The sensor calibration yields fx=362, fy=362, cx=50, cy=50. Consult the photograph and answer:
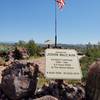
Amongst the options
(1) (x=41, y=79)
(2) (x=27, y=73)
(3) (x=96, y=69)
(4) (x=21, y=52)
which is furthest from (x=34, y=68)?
(4) (x=21, y=52)

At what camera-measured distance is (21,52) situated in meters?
30.1

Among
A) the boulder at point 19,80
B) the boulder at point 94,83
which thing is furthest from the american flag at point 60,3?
the boulder at point 94,83

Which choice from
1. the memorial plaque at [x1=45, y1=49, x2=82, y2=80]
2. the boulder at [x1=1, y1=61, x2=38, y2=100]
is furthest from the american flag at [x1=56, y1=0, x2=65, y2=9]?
the boulder at [x1=1, y1=61, x2=38, y2=100]

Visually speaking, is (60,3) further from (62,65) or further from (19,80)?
(19,80)

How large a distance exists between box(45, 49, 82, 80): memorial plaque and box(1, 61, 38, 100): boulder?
0.48m

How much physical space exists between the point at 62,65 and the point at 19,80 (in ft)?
4.24

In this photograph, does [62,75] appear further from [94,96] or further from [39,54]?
[39,54]

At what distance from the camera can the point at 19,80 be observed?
994 cm

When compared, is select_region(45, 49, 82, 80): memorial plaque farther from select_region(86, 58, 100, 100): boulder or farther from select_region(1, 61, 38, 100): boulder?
select_region(1, 61, 38, 100): boulder

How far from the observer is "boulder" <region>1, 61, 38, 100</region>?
9844 mm

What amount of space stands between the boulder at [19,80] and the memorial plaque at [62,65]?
0.48 meters

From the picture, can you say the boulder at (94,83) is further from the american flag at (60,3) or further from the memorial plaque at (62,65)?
the american flag at (60,3)

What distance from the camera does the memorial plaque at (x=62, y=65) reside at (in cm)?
1005

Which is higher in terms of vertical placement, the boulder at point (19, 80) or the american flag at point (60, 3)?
the american flag at point (60, 3)
